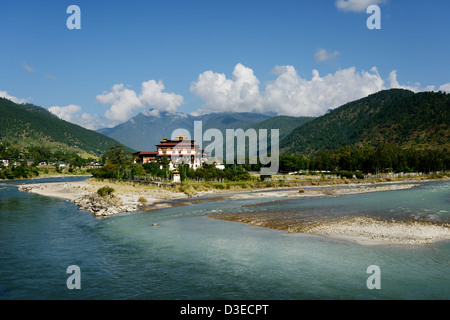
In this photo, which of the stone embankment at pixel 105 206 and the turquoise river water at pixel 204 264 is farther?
the stone embankment at pixel 105 206

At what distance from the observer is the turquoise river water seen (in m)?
17.6

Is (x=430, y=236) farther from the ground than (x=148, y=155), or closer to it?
closer to it

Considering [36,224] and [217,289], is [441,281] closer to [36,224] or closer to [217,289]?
[217,289]

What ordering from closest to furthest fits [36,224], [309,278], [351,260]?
[309,278], [351,260], [36,224]

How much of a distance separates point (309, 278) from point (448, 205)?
3974cm

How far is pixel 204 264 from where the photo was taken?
22.0 m

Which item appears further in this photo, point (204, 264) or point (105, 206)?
point (105, 206)

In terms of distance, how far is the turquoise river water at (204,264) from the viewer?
17.6m

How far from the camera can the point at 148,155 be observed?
162 metres

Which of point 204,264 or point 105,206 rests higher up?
point 105,206
